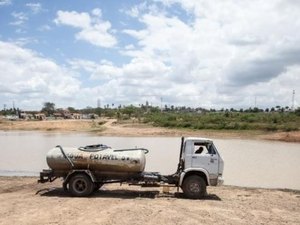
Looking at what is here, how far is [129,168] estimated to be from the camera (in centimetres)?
1472

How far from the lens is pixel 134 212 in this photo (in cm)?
1216

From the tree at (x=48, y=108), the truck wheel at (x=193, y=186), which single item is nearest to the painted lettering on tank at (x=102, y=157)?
the truck wheel at (x=193, y=186)

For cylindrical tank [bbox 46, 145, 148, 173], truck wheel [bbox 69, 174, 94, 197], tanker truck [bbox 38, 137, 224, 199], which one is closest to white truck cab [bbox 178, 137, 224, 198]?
tanker truck [bbox 38, 137, 224, 199]

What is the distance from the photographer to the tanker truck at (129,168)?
577 inches

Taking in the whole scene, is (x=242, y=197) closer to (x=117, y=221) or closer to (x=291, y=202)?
(x=291, y=202)

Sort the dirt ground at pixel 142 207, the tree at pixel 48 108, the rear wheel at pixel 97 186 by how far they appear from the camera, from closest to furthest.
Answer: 1. the dirt ground at pixel 142 207
2. the rear wheel at pixel 97 186
3. the tree at pixel 48 108

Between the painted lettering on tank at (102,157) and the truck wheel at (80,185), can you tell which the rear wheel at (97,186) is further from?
the painted lettering on tank at (102,157)

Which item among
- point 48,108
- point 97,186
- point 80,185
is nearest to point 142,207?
point 80,185

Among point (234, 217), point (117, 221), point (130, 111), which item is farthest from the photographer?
point (130, 111)

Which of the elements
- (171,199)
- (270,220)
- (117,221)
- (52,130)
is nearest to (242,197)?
(171,199)

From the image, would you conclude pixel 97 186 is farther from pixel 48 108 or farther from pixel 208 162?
pixel 48 108

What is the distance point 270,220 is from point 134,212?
3.65m

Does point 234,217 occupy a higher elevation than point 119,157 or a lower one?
lower

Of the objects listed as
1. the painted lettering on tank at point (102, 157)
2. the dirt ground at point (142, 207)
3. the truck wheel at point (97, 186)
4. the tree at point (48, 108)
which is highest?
the tree at point (48, 108)
